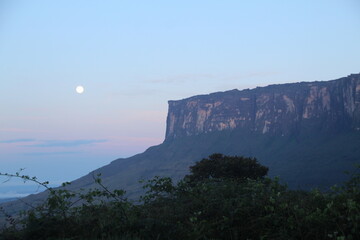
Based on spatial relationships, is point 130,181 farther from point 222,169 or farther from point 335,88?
point 222,169

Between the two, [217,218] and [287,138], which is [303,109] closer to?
[287,138]

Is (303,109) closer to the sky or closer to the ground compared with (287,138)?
closer to the sky

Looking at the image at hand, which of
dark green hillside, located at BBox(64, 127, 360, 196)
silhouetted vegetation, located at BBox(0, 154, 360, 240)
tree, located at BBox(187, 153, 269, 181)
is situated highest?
silhouetted vegetation, located at BBox(0, 154, 360, 240)

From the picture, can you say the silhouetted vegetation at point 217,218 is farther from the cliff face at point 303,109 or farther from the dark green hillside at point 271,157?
the cliff face at point 303,109

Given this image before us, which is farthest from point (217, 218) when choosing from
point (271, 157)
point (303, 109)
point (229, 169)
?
point (303, 109)

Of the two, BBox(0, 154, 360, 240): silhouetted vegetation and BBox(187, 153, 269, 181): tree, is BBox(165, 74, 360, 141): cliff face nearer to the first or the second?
BBox(187, 153, 269, 181): tree

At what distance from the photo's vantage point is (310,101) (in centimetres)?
17588

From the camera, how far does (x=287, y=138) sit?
573 feet

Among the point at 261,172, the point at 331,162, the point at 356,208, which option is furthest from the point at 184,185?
the point at 331,162

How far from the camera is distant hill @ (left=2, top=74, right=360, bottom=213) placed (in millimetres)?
136000

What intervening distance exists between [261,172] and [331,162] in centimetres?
9295

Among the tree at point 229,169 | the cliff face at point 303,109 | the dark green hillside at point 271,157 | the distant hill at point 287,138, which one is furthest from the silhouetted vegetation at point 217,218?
the cliff face at point 303,109

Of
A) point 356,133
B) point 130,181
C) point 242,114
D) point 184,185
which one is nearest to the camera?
point 184,185

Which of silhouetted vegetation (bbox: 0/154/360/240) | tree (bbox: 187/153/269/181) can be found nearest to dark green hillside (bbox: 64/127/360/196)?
tree (bbox: 187/153/269/181)
